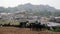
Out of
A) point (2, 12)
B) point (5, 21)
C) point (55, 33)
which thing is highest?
point (2, 12)

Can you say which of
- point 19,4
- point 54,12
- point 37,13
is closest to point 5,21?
point 19,4

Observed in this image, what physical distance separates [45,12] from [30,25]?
1.39 m

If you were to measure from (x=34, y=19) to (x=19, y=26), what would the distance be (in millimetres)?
1166

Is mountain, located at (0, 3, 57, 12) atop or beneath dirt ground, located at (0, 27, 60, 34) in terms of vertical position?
atop

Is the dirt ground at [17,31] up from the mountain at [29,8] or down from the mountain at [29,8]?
down

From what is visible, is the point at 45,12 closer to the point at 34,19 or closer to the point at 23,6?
the point at 34,19

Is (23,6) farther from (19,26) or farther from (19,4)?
(19,26)

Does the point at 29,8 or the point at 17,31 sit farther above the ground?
the point at 29,8

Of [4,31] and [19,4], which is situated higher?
[19,4]

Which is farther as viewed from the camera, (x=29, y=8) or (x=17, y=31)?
(x=29, y=8)

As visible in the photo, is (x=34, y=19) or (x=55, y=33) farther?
(x=34, y=19)

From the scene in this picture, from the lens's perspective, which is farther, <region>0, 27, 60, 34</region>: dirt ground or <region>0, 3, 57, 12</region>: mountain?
<region>0, 3, 57, 12</region>: mountain

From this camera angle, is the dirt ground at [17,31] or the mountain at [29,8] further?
the mountain at [29,8]

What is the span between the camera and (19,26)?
9.88 metres
